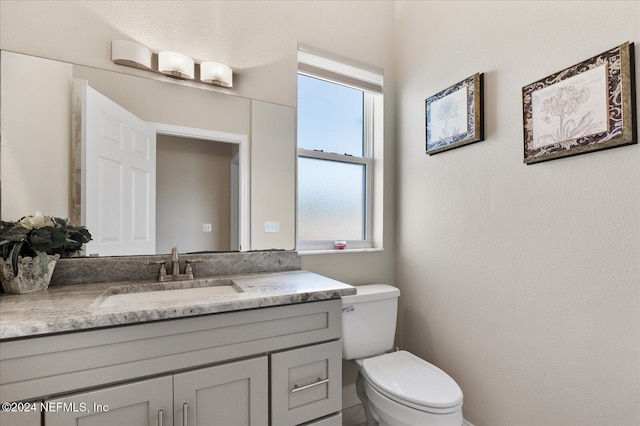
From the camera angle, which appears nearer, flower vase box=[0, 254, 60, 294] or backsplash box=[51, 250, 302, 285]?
flower vase box=[0, 254, 60, 294]

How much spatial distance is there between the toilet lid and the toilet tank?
9 cm

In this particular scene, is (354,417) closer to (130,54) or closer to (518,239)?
(518,239)

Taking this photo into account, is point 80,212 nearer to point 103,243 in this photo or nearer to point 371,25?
point 103,243

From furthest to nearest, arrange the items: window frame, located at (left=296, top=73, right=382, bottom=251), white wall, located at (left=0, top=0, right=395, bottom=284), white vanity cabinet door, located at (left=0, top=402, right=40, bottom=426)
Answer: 1. window frame, located at (left=296, top=73, right=382, bottom=251)
2. white wall, located at (left=0, top=0, right=395, bottom=284)
3. white vanity cabinet door, located at (left=0, top=402, right=40, bottom=426)

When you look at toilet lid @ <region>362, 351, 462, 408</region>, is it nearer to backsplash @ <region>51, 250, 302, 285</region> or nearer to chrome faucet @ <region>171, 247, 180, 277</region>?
backsplash @ <region>51, 250, 302, 285</region>

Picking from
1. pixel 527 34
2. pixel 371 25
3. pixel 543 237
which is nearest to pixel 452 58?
pixel 527 34

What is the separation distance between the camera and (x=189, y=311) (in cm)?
92

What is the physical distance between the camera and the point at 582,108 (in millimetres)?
1131

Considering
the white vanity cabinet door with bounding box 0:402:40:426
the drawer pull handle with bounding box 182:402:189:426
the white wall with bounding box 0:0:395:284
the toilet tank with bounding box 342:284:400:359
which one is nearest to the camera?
the white vanity cabinet door with bounding box 0:402:40:426

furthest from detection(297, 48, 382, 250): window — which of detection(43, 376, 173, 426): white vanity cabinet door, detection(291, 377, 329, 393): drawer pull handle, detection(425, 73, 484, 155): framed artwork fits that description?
detection(43, 376, 173, 426): white vanity cabinet door

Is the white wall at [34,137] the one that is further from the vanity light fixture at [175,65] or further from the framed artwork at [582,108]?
the framed artwork at [582,108]

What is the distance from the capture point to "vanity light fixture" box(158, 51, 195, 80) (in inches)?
56.1

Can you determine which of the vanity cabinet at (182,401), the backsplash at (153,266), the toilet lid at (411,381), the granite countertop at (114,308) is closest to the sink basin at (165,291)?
the granite countertop at (114,308)

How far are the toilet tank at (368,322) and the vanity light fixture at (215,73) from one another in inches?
50.3
